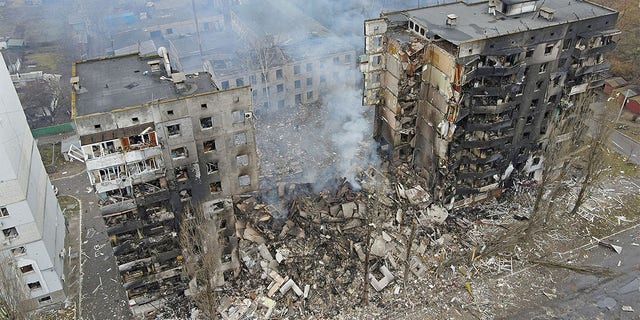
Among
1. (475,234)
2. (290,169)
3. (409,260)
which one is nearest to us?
(409,260)

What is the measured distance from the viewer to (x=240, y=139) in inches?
1315

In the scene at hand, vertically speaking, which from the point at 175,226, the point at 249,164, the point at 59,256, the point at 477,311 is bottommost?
the point at 477,311

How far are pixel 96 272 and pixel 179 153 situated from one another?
1626 centimetres

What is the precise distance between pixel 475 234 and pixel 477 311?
8207 mm

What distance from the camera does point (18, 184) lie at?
32.0 meters

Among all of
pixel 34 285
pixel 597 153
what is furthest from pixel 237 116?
pixel 597 153

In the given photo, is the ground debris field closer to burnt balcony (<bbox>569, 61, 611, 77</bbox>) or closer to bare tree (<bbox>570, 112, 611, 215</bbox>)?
bare tree (<bbox>570, 112, 611, 215</bbox>)

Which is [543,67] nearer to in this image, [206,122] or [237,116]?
[237,116]

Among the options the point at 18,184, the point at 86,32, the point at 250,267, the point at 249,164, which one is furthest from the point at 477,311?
the point at 86,32

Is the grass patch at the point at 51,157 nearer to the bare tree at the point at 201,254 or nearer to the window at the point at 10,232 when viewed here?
the window at the point at 10,232

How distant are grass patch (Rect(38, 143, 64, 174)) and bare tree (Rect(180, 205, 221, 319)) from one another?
90.9 ft

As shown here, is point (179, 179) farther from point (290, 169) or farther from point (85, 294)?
point (290, 169)

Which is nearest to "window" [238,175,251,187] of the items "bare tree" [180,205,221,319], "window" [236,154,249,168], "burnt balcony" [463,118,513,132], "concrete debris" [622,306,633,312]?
"window" [236,154,249,168]

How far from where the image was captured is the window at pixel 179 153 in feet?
105
